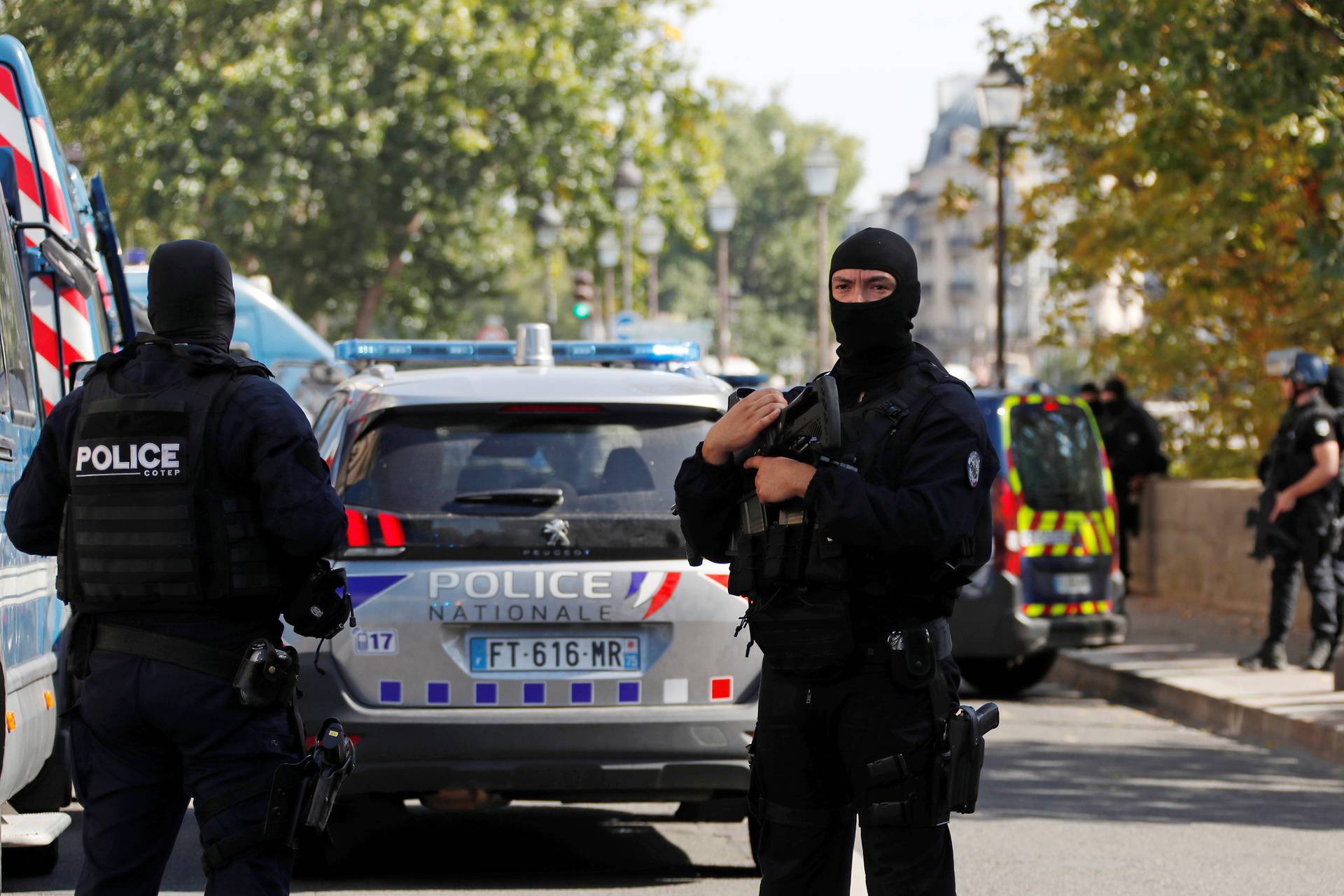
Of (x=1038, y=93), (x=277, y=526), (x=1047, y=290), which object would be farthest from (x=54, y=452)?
(x=1047, y=290)

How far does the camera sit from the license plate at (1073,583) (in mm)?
12492

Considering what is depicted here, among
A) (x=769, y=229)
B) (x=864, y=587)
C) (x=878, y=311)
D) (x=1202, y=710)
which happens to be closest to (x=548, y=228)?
(x=1202, y=710)

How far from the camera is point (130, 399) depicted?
429 cm

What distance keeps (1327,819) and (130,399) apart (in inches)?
220

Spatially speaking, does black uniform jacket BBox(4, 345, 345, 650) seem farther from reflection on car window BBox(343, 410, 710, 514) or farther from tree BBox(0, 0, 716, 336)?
tree BBox(0, 0, 716, 336)

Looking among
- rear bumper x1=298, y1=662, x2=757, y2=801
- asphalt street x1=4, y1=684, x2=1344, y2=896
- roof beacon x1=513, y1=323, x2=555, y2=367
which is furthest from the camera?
roof beacon x1=513, y1=323, x2=555, y2=367

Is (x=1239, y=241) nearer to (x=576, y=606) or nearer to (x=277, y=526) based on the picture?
(x=576, y=606)

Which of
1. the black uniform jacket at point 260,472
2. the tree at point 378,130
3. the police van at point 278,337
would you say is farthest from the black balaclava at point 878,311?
the tree at point 378,130

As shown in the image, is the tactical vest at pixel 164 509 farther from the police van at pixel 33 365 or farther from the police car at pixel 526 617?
the police car at pixel 526 617

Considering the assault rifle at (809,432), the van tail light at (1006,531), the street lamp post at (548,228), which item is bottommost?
the van tail light at (1006,531)

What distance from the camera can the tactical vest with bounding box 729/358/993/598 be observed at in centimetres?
413

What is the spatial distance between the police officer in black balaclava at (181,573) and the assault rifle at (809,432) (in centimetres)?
91

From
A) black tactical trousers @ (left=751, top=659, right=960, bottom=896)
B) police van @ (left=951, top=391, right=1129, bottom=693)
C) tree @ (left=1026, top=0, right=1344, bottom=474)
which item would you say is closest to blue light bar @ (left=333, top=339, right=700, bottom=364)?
black tactical trousers @ (left=751, top=659, right=960, bottom=896)

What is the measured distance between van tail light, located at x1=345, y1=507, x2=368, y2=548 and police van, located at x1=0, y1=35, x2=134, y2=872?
2.87ft
